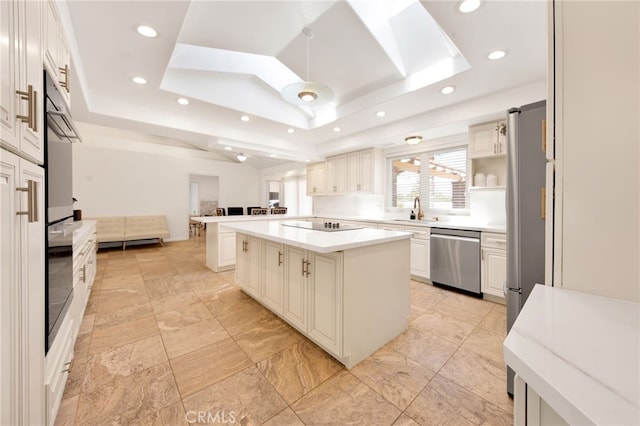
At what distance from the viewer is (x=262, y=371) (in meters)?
1.73

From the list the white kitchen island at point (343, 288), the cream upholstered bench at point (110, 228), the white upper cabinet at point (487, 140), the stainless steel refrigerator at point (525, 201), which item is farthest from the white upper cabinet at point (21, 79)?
the cream upholstered bench at point (110, 228)

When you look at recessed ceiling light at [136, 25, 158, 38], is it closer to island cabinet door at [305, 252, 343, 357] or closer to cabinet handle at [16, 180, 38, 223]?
cabinet handle at [16, 180, 38, 223]

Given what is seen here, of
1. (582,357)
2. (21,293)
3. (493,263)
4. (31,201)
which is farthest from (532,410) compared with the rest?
(493,263)

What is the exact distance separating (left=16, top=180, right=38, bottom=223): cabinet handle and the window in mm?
4593

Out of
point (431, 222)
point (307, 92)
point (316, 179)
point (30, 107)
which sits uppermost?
point (307, 92)

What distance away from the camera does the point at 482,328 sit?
7.73 ft

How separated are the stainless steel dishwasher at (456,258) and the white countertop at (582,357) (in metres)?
2.66

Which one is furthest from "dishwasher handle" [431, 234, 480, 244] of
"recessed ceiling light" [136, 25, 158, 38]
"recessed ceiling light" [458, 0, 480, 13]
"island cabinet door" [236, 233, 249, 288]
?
"recessed ceiling light" [136, 25, 158, 38]

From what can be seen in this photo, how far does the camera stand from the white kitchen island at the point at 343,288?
1.76 meters

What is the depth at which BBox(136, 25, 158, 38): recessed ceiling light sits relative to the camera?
2.04 meters

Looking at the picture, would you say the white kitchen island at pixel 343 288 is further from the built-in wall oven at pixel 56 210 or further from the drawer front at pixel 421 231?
the drawer front at pixel 421 231

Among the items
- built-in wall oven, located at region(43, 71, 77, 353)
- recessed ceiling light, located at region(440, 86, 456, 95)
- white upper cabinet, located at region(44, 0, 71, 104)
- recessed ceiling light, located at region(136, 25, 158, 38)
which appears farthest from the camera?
recessed ceiling light, located at region(440, 86, 456, 95)

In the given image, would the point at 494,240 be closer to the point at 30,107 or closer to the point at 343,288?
the point at 343,288

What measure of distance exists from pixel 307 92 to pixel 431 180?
2996mm
